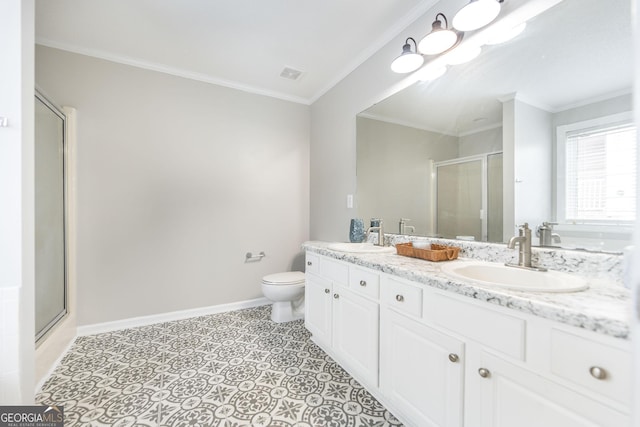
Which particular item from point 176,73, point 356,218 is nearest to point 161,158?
point 176,73

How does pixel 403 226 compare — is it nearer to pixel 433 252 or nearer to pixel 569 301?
pixel 433 252

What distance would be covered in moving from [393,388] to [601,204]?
1.20 metres

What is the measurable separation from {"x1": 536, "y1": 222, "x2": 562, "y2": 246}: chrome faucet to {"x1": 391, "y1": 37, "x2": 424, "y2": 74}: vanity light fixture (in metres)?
1.25

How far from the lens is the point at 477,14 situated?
1329mm

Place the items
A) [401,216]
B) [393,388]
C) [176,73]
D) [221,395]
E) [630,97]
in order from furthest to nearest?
[176,73], [401,216], [221,395], [393,388], [630,97]

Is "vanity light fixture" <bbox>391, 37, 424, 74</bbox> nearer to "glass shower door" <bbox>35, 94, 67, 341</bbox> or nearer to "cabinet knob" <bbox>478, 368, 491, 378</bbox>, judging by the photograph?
"cabinet knob" <bbox>478, 368, 491, 378</bbox>

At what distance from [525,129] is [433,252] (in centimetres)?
75

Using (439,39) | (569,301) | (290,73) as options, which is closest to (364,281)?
(569,301)

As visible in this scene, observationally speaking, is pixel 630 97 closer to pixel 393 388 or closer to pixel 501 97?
pixel 501 97

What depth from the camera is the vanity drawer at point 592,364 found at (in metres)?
0.60

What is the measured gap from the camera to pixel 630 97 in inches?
37.9

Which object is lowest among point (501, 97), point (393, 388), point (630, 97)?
point (393, 388)

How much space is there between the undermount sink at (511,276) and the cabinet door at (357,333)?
1.51ft

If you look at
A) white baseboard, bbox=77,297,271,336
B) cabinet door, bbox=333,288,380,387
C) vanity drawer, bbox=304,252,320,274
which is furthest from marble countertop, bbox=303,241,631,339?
white baseboard, bbox=77,297,271,336
